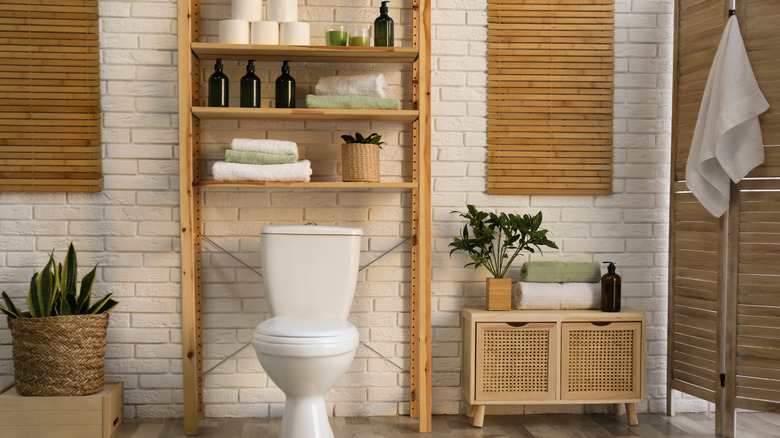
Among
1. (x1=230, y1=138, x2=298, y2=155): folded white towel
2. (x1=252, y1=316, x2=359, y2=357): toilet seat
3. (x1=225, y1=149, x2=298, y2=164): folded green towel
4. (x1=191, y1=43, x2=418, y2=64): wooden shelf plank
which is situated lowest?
(x1=252, y1=316, x2=359, y2=357): toilet seat

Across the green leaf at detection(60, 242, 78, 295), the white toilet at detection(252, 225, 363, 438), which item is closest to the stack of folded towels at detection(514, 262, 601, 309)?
the white toilet at detection(252, 225, 363, 438)

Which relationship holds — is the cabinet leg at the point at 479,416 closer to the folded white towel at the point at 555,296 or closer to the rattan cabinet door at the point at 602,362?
the rattan cabinet door at the point at 602,362

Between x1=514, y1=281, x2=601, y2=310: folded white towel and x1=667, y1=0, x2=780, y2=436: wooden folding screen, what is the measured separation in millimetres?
421

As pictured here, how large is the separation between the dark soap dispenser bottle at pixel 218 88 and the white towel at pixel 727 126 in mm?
1842

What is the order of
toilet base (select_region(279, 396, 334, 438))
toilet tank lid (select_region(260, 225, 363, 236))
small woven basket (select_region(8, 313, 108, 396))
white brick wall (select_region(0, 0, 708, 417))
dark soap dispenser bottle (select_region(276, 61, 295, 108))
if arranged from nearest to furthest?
toilet base (select_region(279, 396, 334, 438))
small woven basket (select_region(8, 313, 108, 396))
toilet tank lid (select_region(260, 225, 363, 236))
dark soap dispenser bottle (select_region(276, 61, 295, 108))
white brick wall (select_region(0, 0, 708, 417))

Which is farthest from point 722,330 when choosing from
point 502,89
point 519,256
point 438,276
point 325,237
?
point 325,237

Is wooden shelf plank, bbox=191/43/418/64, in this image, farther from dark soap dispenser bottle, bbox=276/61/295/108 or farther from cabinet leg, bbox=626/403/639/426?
cabinet leg, bbox=626/403/639/426

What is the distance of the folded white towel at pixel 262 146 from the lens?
2482mm

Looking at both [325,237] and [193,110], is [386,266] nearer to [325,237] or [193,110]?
[325,237]

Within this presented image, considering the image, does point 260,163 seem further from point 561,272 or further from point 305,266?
point 561,272

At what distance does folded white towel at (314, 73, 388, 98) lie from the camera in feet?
8.36

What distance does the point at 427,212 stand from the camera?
2.60 meters

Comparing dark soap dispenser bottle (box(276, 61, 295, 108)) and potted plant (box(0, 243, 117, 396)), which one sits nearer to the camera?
potted plant (box(0, 243, 117, 396))

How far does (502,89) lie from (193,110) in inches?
50.4
